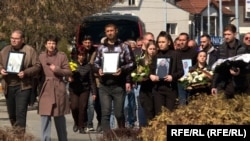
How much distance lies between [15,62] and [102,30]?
1243 centimetres

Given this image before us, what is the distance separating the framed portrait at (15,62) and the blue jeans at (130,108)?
3.89m

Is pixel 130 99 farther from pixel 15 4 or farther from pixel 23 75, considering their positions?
pixel 15 4

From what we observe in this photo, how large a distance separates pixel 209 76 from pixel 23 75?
311 centimetres

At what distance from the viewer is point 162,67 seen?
11.2 m

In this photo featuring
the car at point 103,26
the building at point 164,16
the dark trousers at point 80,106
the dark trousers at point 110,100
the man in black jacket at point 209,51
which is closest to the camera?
the dark trousers at point 110,100

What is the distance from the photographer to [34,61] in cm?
1105

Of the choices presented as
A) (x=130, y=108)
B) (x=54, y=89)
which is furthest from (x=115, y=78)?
(x=130, y=108)

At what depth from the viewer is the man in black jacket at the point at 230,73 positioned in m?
10.3

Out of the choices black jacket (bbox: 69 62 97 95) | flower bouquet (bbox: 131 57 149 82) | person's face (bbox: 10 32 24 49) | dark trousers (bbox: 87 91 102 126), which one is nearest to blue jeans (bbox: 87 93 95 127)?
dark trousers (bbox: 87 91 102 126)

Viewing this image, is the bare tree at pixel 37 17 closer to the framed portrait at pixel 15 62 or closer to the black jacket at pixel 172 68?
the framed portrait at pixel 15 62

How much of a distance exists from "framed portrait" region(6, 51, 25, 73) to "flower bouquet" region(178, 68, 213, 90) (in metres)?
2.61

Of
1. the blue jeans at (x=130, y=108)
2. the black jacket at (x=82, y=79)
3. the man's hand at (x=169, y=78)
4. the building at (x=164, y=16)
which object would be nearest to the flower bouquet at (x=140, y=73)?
the man's hand at (x=169, y=78)

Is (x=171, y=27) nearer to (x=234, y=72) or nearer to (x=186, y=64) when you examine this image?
(x=186, y=64)

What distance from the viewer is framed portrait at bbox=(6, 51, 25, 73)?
1092 cm
